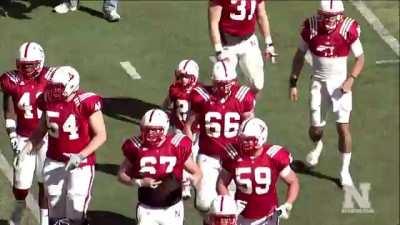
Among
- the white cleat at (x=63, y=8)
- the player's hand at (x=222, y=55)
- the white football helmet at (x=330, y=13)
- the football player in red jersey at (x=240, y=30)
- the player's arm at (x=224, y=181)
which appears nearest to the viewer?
the player's arm at (x=224, y=181)

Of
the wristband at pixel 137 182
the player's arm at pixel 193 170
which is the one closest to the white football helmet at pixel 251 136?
the player's arm at pixel 193 170

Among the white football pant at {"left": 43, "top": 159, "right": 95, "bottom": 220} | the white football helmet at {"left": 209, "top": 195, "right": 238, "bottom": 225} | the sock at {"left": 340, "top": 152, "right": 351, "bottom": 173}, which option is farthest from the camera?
the sock at {"left": 340, "top": 152, "right": 351, "bottom": 173}

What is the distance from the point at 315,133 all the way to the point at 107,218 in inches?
97.6

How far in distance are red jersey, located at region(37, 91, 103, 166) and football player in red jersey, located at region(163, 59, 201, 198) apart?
153cm

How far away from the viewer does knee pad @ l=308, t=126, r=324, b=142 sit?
12281 mm

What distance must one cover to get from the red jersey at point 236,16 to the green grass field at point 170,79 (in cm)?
144

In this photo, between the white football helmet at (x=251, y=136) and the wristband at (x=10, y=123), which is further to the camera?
the wristband at (x=10, y=123)

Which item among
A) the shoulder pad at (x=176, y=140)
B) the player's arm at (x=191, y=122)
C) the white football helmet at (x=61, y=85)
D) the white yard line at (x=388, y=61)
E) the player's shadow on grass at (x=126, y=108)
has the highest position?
the white football helmet at (x=61, y=85)

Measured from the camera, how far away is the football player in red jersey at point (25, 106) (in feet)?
34.3

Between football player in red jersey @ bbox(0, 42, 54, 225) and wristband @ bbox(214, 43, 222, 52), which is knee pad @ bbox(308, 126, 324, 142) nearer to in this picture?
wristband @ bbox(214, 43, 222, 52)

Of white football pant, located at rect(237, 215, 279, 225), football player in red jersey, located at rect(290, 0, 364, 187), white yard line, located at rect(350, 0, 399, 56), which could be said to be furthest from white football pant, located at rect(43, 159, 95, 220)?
white yard line, located at rect(350, 0, 399, 56)

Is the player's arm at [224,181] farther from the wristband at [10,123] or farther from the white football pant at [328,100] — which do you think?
the white football pant at [328,100]

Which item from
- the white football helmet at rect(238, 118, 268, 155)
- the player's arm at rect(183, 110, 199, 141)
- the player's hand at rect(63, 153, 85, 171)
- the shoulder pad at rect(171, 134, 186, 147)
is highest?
the white football helmet at rect(238, 118, 268, 155)

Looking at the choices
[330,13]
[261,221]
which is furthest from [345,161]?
[261,221]
